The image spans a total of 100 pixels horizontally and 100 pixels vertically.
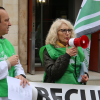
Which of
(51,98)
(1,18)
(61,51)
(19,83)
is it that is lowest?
(51,98)

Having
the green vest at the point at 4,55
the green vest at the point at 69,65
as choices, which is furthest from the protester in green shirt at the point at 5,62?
the green vest at the point at 69,65

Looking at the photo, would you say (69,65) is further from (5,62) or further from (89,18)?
(89,18)

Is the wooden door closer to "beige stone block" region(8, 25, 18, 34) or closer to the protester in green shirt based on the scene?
"beige stone block" region(8, 25, 18, 34)

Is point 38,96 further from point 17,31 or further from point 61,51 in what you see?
point 17,31

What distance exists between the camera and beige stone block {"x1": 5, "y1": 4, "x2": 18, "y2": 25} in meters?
7.08

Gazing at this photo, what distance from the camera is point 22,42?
742cm

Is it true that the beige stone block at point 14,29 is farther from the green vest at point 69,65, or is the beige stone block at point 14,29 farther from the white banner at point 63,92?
the white banner at point 63,92

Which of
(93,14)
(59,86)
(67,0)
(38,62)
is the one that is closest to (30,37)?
(38,62)

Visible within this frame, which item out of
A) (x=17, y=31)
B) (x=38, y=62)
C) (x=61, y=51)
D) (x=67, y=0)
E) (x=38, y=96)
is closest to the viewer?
(x=38, y=96)

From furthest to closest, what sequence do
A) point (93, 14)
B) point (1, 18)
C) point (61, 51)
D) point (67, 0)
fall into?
1. point (67, 0)
2. point (93, 14)
3. point (61, 51)
4. point (1, 18)

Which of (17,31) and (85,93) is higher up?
(17,31)

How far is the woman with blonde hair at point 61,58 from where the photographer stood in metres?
2.25

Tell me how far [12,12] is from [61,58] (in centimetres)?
524

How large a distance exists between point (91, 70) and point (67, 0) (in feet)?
11.4
